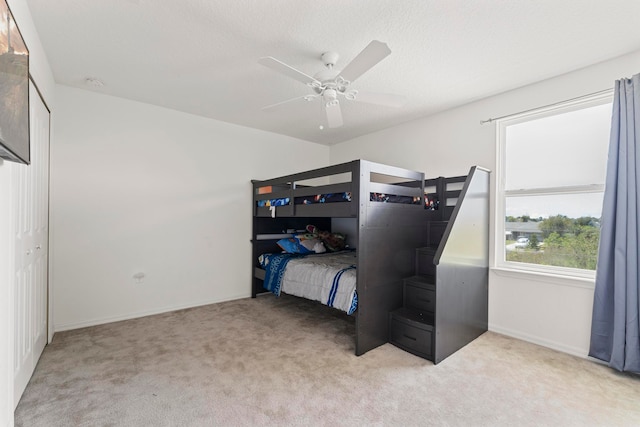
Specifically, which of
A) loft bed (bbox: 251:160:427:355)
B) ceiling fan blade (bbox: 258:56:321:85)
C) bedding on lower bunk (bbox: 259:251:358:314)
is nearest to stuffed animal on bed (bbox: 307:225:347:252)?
bedding on lower bunk (bbox: 259:251:358:314)

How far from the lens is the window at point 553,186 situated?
2.49m

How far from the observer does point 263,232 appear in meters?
4.18

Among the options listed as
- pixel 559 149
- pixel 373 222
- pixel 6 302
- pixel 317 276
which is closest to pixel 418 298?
pixel 373 222

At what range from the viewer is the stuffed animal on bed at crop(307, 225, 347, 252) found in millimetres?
4191

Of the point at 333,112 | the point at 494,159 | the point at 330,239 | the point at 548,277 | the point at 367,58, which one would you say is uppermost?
the point at 367,58

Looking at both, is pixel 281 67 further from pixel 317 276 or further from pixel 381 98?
pixel 317 276

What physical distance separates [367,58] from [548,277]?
2477 mm

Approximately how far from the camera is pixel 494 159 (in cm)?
300

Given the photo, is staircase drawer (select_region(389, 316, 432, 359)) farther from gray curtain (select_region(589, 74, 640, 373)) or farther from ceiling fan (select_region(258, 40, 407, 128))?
ceiling fan (select_region(258, 40, 407, 128))

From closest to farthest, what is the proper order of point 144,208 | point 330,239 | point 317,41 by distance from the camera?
point 317,41, point 144,208, point 330,239

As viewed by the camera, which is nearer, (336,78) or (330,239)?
(336,78)

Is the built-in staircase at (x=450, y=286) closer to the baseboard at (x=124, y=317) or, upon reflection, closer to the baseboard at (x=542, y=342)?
the baseboard at (x=542, y=342)

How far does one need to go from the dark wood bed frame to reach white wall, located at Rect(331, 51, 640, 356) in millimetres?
198

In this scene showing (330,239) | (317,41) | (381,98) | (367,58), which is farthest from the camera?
(330,239)
